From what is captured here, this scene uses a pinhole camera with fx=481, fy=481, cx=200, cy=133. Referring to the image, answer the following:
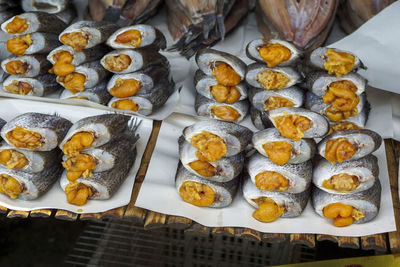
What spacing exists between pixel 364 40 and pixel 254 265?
3.48 feet

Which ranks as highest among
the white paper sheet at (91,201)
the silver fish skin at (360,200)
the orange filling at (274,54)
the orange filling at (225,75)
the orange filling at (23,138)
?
the orange filling at (274,54)

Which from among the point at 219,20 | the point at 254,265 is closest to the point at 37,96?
the point at 219,20

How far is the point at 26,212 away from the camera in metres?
1.66

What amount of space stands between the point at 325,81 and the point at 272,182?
20.9 inches

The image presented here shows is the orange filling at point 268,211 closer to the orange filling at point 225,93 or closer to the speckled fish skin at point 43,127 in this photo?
the orange filling at point 225,93

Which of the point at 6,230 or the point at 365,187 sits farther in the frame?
the point at 6,230

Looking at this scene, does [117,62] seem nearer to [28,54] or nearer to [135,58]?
[135,58]

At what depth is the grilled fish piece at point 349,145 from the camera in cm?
154

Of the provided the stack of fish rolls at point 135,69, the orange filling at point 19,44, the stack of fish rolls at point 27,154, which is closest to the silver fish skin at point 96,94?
the stack of fish rolls at point 135,69

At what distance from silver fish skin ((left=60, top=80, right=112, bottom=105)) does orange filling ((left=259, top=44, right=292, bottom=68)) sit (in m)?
0.69

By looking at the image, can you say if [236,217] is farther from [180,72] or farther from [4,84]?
[4,84]

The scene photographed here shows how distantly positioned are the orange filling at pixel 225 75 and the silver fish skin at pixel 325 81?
0.29 meters

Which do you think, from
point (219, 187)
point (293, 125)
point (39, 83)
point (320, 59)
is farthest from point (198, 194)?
point (39, 83)

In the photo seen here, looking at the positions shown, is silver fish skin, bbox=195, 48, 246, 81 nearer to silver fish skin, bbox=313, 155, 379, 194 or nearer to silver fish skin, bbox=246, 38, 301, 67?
silver fish skin, bbox=246, 38, 301, 67
